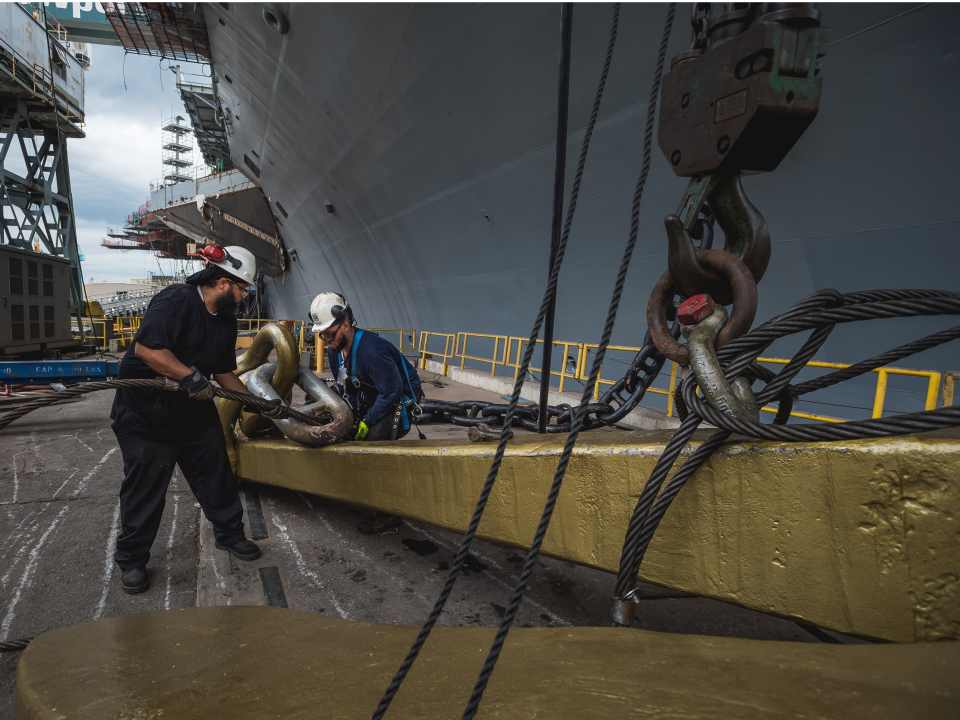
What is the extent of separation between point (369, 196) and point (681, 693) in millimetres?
10886

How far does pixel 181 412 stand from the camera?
8.38 feet

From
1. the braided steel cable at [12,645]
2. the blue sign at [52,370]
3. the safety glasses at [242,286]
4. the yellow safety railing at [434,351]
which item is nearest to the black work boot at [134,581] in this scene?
the braided steel cable at [12,645]

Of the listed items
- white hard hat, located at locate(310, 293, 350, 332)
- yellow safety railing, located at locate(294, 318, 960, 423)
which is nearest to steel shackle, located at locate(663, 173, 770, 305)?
yellow safety railing, located at locate(294, 318, 960, 423)

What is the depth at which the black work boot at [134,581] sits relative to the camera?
2.36m

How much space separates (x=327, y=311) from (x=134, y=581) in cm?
172

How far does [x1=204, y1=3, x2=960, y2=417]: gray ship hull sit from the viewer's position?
3555mm

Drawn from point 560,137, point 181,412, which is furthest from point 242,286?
point 560,137

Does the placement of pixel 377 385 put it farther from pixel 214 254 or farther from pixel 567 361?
pixel 567 361

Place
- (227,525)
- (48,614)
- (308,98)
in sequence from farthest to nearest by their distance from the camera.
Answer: (308,98) → (227,525) → (48,614)

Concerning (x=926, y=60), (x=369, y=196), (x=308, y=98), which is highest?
(x=308, y=98)

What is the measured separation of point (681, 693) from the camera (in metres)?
0.92

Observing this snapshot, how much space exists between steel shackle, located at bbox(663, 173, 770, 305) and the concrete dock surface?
1.23 m

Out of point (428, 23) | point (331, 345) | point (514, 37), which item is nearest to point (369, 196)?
point (428, 23)

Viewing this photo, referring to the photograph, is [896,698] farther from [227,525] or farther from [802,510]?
[227,525]
